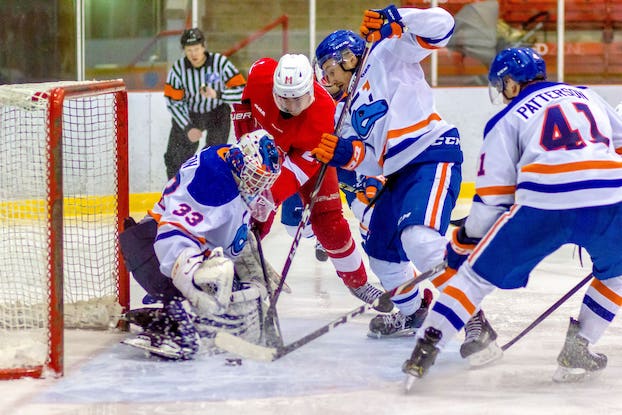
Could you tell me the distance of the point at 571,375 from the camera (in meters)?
2.88

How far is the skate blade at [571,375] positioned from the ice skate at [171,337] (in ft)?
3.26

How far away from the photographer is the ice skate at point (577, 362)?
2.88 metres

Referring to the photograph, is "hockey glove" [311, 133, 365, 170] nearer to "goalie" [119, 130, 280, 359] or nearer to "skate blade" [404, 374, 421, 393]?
"goalie" [119, 130, 280, 359]

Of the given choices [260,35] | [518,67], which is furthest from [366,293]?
[260,35]

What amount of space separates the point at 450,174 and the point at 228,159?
69 centimetres

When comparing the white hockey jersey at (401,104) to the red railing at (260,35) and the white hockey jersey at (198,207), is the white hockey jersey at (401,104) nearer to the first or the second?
the white hockey jersey at (198,207)

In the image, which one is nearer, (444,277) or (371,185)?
(444,277)

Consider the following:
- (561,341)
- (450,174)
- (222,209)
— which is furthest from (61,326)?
(561,341)

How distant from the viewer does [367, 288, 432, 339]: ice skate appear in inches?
136

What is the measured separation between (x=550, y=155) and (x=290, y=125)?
3.75ft

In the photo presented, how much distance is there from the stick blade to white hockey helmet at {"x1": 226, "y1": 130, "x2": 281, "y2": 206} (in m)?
0.41

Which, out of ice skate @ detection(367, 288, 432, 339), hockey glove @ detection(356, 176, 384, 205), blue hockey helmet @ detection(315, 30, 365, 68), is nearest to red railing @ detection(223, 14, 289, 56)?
hockey glove @ detection(356, 176, 384, 205)

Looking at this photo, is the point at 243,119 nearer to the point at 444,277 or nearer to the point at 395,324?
the point at 395,324

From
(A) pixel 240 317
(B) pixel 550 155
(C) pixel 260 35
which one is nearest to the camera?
(B) pixel 550 155
